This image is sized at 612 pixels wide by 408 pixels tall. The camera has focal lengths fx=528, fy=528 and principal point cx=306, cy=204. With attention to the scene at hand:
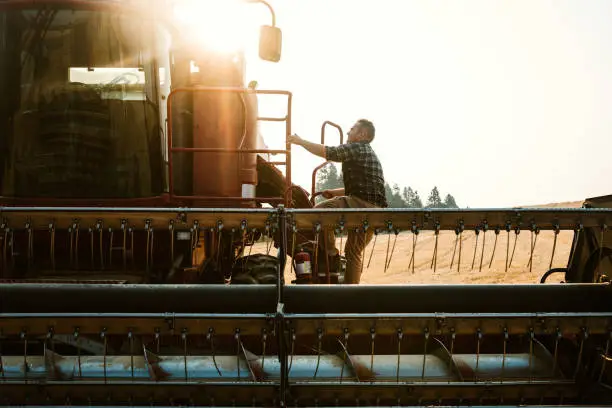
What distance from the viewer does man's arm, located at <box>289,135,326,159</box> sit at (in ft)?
15.6

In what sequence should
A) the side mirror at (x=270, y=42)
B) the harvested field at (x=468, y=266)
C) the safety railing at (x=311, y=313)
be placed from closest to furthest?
the safety railing at (x=311, y=313) < the side mirror at (x=270, y=42) < the harvested field at (x=468, y=266)

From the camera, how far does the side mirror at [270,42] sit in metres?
4.48

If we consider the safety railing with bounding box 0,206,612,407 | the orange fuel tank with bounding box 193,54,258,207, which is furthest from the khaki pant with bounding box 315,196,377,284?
the safety railing with bounding box 0,206,612,407

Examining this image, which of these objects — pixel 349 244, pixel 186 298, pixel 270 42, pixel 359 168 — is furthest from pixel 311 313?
pixel 359 168

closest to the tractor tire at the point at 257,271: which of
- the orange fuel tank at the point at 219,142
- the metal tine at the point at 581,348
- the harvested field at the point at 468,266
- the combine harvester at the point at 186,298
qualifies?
the combine harvester at the point at 186,298

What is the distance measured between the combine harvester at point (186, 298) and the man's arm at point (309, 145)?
0.67m

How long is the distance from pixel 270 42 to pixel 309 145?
3.27 feet

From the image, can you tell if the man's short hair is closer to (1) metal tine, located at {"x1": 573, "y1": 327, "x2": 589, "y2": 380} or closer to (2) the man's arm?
(2) the man's arm

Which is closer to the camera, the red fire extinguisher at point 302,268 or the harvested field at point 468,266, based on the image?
the red fire extinguisher at point 302,268

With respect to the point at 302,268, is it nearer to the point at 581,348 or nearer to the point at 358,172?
the point at 358,172

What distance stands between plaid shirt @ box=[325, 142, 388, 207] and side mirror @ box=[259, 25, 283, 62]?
116 cm

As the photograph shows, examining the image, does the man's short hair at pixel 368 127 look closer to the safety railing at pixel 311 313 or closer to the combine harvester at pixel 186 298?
the combine harvester at pixel 186 298

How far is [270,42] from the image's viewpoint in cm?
450

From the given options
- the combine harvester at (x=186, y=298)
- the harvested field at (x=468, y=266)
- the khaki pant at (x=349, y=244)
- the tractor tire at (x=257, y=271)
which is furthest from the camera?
the harvested field at (x=468, y=266)
